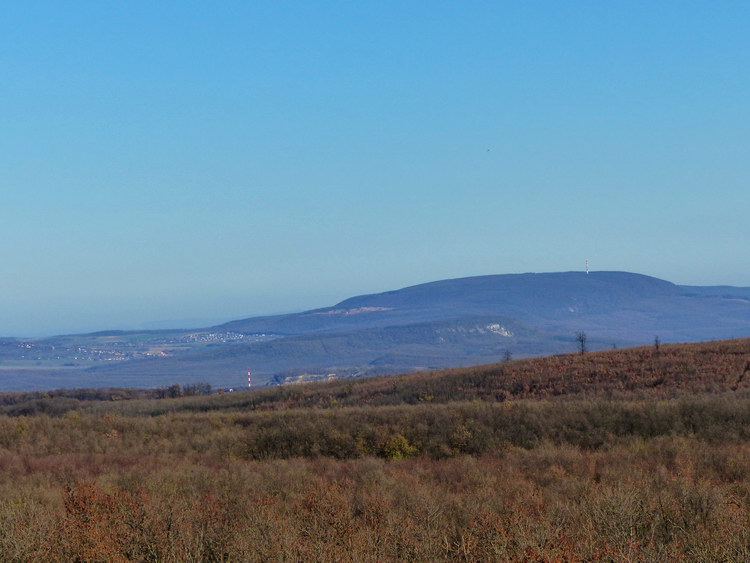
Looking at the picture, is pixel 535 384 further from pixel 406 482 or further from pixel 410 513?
pixel 410 513

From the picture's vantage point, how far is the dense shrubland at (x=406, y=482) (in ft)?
34.2

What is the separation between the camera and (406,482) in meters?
16.9

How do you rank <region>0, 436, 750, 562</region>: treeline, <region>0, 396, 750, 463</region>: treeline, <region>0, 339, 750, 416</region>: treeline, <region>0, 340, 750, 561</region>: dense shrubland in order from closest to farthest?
<region>0, 436, 750, 562</region>: treeline → <region>0, 340, 750, 561</region>: dense shrubland → <region>0, 396, 750, 463</region>: treeline → <region>0, 339, 750, 416</region>: treeline

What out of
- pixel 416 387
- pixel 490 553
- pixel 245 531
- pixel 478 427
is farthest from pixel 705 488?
pixel 416 387

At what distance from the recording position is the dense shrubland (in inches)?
410

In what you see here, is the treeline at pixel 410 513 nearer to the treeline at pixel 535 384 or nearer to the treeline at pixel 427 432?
the treeline at pixel 427 432

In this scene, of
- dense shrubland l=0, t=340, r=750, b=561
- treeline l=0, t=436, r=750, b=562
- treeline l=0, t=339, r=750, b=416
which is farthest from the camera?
treeline l=0, t=339, r=750, b=416

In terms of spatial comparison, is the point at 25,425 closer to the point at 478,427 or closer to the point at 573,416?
the point at 478,427

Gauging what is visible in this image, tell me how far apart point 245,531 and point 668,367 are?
35.1 m

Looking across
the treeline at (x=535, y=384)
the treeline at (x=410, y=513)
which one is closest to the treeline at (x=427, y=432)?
the treeline at (x=410, y=513)

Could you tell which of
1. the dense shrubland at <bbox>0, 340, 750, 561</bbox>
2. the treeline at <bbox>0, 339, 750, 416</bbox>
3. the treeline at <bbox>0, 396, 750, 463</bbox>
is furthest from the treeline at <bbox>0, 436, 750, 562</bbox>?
the treeline at <bbox>0, 339, 750, 416</bbox>

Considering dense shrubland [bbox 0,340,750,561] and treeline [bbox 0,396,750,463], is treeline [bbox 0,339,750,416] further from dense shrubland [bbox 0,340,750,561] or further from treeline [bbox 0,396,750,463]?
treeline [bbox 0,396,750,463]

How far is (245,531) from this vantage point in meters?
11.3

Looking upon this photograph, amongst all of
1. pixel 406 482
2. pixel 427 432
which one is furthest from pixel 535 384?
pixel 406 482
